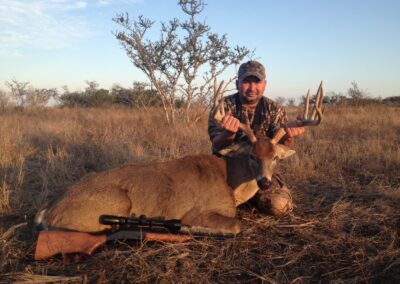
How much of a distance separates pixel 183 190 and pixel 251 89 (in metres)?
1.99

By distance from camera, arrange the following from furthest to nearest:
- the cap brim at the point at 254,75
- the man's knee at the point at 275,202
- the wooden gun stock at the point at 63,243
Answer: the cap brim at the point at 254,75 → the man's knee at the point at 275,202 → the wooden gun stock at the point at 63,243

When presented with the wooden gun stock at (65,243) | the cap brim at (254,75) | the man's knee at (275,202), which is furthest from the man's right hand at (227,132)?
the wooden gun stock at (65,243)

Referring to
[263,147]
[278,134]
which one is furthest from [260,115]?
[263,147]

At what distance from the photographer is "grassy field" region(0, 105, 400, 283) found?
3373mm

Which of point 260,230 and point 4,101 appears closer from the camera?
point 260,230

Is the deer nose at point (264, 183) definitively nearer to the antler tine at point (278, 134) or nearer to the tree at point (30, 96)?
the antler tine at point (278, 134)

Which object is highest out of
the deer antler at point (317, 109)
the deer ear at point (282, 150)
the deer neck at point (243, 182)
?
the deer antler at point (317, 109)

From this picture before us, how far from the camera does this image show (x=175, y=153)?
7.73 metres

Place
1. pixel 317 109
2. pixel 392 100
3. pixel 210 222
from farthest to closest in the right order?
1. pixel 392 100
2. pixel 317 109
3. pixel 210 222

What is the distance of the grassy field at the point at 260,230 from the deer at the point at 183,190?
13.1 inches

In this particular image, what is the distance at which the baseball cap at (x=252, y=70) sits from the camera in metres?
5.59

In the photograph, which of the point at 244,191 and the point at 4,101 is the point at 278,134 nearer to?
the point at 244,191

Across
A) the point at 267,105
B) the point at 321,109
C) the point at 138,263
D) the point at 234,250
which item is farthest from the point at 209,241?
the point at 267,105

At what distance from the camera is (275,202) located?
482 cm
